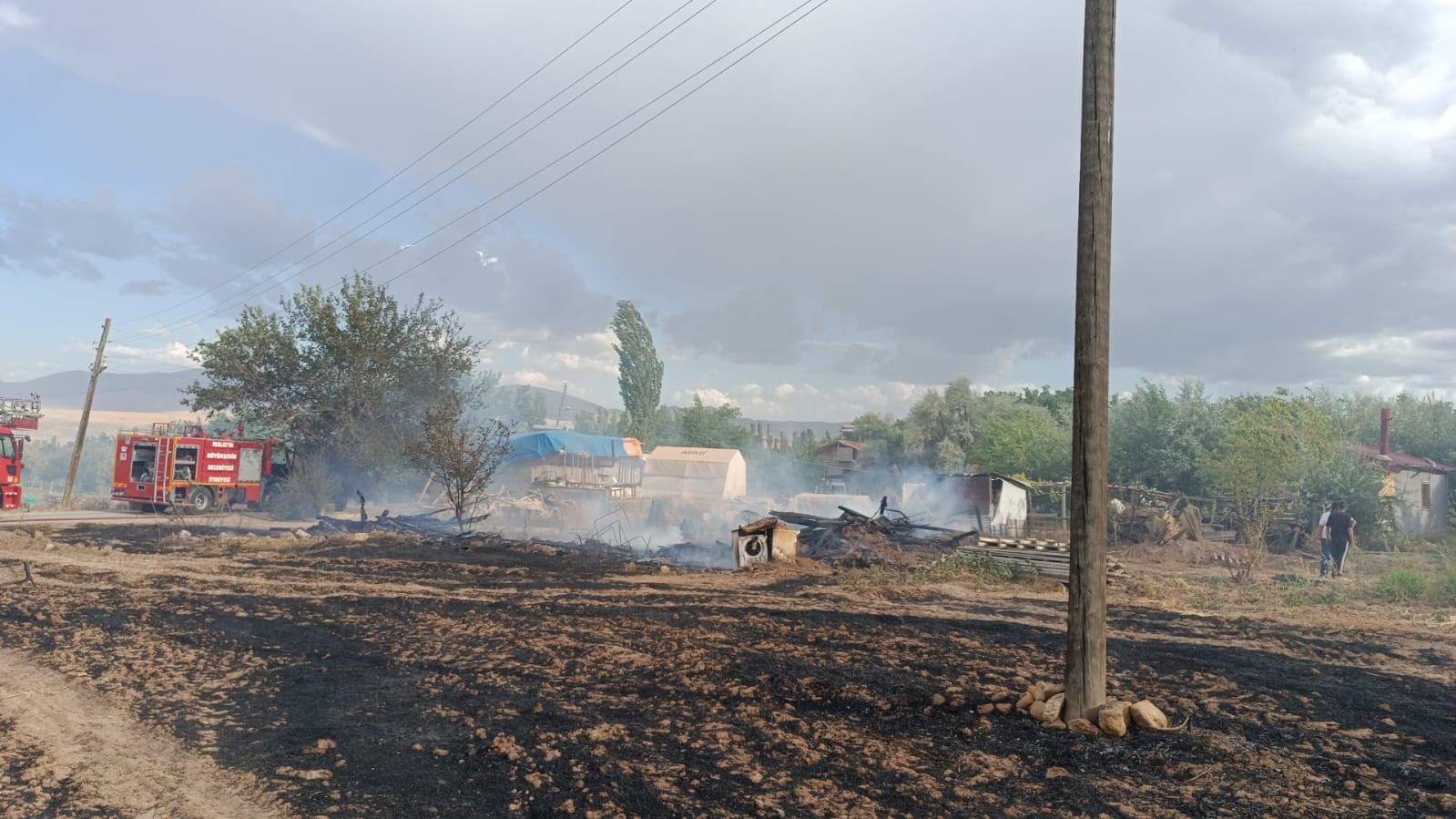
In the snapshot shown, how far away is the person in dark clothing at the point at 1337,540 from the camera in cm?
1748

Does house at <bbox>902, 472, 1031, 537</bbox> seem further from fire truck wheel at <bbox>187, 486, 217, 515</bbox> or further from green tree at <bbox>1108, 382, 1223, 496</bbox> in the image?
fire truck wheel at <bbox>187, 486, 217, 515</bbox>

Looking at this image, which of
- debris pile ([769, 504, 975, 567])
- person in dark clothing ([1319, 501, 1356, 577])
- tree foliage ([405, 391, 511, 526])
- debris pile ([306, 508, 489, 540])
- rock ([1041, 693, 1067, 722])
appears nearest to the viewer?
rock ([1041, 693, 1067, 722])

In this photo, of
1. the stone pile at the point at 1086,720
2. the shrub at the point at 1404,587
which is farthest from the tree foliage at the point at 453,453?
the shrub at the point at 1404,587

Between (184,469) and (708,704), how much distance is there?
29900 millimetres

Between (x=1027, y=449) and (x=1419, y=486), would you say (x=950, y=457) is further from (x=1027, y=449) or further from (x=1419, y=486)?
(x=1419, y=486)

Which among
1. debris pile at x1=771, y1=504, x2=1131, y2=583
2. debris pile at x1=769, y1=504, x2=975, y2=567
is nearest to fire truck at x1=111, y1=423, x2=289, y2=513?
debris pile at x1=771, y1=504, x2=1131, y2=583

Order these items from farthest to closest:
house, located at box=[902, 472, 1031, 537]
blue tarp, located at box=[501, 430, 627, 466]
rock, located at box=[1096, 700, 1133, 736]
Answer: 1. blue tarp, located at box=[501, 430, 627, 466]
2. house, located at box=[902, 472, 1031, 537]
3. rock, located at box=[1096, 700, 1133, 736]

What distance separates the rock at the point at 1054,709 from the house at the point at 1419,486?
35.8 meters

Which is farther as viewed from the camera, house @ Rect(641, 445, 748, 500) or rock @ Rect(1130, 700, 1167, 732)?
house @ Rect(641, 445, 748, 500)

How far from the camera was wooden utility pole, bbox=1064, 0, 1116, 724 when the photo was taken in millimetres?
5816

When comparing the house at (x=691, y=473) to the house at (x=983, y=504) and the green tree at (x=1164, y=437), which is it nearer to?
the house at (x=983, y=504)

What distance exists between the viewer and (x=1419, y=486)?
36.3 metres

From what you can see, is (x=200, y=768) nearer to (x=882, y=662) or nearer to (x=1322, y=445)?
(x=882, y=662)

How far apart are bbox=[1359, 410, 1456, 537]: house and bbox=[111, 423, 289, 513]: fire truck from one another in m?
45.4
